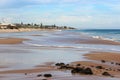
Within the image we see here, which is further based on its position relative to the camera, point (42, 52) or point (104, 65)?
point (42, 52)

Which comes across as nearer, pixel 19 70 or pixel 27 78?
pixel 27 78

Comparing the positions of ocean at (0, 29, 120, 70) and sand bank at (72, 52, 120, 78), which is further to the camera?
ocean at (0, 29, 120, 70)

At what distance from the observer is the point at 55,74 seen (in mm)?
12711

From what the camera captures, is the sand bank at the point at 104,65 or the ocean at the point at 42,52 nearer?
the sand bank at the point at 104,65

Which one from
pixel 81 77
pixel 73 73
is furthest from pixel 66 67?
pixel 81 77

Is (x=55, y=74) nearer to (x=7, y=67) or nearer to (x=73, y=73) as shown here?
(x=73, y=73)

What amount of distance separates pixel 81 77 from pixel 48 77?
1.31m

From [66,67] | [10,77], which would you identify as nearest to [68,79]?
[10,77]

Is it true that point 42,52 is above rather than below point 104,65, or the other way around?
below

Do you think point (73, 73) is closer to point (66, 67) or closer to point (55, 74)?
point (55, 74)

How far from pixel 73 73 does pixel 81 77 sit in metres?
1.11

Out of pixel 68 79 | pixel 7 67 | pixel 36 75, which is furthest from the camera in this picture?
pixel 7 67

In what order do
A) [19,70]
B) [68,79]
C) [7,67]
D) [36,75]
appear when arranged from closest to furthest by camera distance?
[68,79] < [36,75] < [19,70] < [7,67]

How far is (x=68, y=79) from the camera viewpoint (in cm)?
1139
